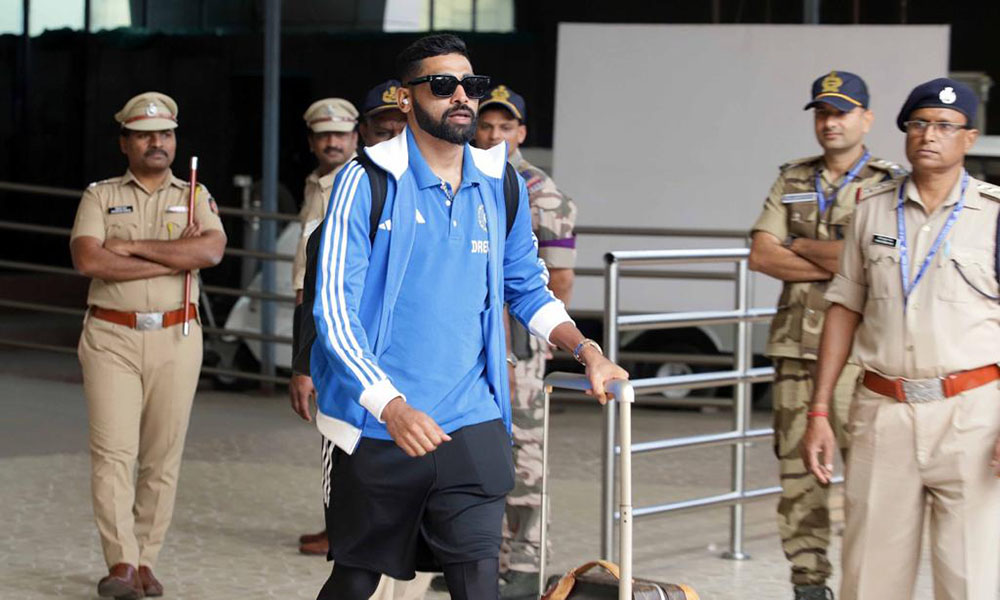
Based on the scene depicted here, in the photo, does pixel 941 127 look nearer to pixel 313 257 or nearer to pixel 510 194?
pixel 510 194

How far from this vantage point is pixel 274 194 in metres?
12.3

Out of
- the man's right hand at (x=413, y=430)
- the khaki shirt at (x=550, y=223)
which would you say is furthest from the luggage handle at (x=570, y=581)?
the khaki shirt at (x=550, y=223)

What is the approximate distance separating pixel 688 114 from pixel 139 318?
623 centimetres

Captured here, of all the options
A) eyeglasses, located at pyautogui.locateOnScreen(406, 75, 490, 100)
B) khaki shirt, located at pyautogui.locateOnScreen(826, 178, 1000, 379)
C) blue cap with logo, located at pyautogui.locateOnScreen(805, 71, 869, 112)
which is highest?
blue cap with logo, located at pyautogui.locateOnScreen(805, 71, 869, 112)

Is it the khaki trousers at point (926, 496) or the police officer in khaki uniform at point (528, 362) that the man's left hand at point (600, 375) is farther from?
the police officer in khaki uniform at point (528, 362)

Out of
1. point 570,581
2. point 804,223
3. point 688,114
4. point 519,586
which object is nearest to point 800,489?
point 804,223

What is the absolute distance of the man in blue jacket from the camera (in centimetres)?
398

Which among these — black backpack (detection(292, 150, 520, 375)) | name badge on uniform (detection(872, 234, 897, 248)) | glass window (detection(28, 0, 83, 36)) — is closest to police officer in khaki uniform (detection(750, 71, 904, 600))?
name badge on uniform (detection(872, 234, 897, 248))

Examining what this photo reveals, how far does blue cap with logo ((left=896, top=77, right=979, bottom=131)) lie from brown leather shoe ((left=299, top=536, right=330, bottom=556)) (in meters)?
3.53

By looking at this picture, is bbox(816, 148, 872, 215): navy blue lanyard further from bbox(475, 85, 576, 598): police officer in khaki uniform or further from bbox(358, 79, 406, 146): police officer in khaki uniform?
bbox(358, 79, 406, 146): police officer in khaki uniform

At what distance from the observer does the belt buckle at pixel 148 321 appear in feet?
21.3

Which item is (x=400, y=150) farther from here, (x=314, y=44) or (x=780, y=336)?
(x=314, y=44)

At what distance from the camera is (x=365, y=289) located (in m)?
4.01

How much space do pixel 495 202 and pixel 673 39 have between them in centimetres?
798
